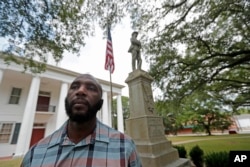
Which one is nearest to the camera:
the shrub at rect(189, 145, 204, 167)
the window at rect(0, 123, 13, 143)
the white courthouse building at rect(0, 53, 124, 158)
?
the shrub at rect(189, 145, 204, 167)

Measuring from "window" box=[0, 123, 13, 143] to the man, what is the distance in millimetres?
16129

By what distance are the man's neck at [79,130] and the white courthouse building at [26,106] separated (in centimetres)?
1285

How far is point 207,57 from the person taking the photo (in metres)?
9.34

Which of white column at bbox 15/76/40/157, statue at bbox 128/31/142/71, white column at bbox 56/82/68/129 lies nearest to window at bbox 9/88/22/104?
white column at bbox 15/76/40/157

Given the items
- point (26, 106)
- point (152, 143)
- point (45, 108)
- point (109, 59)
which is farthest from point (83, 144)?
point (45, 108)

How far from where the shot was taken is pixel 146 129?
217 inches

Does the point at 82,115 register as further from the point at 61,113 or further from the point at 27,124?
the point at 61,113

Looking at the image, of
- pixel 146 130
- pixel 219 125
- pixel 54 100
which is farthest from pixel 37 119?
pixel 219 125

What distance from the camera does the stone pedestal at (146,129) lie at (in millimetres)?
4988

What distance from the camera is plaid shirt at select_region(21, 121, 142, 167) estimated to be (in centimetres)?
127

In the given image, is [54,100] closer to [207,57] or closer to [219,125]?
[207,57]

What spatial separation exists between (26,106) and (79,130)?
1434cm

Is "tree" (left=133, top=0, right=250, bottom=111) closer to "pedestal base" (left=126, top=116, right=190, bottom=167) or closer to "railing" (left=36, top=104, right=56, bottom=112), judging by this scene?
"pedestal base" (left=126, top=116, right=190, bottom=167)

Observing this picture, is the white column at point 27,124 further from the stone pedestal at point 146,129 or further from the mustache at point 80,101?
the mustache at point 80,101
